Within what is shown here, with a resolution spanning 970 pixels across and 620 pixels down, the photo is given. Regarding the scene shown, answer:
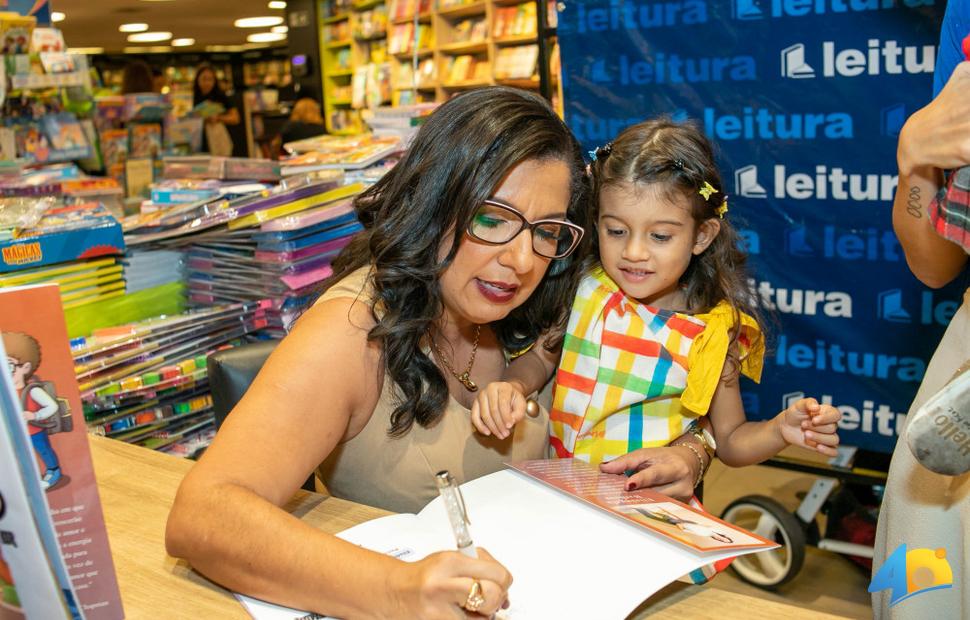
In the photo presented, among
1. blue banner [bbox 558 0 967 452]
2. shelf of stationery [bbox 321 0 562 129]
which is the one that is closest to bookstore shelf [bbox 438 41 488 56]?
shelf of stationery [bbox 321 0 562 129]

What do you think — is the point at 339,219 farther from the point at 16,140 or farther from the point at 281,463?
the point at 16,140

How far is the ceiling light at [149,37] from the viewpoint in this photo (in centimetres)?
1666

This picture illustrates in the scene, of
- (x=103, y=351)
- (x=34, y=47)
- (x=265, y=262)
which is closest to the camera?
(x=103, y=351)

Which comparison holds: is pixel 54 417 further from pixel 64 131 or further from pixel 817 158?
pixel 64 131

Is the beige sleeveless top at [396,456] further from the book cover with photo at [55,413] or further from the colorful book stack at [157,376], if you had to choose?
the colorful book stack at [157,376]

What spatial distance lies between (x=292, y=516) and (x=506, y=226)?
1.94 feet

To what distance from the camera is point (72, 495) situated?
2.96 ft

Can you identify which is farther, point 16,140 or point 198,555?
point 16,140

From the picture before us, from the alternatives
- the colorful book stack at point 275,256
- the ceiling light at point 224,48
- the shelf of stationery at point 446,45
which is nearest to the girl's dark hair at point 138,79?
the shelf of stationery at point 446,45

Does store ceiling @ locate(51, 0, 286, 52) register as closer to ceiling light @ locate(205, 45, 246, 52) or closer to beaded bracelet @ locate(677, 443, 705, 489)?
ceiling light @ locate(205, 45, 246, 52)

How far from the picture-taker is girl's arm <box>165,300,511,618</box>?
0.99 m

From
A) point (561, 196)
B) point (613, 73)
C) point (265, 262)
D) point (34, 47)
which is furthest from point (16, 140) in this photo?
point (561, 196)

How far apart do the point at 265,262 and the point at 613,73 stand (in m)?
1.26

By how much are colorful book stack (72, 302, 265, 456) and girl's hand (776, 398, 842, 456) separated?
58.6 inches
